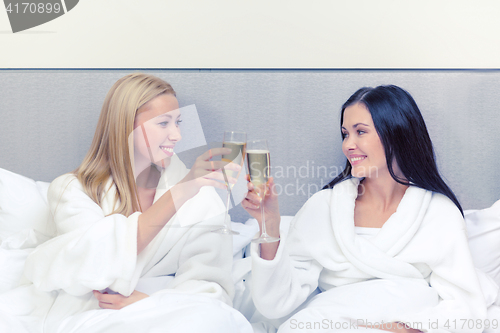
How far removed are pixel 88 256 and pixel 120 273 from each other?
0.31ft

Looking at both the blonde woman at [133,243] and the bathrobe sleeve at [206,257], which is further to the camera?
the bathrobe sleeve at [206,257]

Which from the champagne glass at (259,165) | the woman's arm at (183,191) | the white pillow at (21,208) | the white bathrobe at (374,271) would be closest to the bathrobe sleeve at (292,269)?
the white bathrobe at (374,271)

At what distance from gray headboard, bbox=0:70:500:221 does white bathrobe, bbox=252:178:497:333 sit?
1.24 feet

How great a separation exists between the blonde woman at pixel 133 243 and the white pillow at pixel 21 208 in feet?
0.83

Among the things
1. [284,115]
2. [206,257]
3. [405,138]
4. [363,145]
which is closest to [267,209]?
[206,257]

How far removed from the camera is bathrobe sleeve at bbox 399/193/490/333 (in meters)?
1.02

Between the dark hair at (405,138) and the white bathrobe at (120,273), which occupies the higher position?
the dark hair at (405,138)

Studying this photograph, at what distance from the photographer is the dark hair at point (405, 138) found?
120cm

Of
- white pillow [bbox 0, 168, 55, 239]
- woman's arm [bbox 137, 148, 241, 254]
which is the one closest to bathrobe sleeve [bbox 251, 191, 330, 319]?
woman's arm [bbox 137, 148, 241, 254]

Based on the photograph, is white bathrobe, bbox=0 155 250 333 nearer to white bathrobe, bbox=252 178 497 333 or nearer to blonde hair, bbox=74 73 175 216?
blonde hair, bbox=74 73 175 216

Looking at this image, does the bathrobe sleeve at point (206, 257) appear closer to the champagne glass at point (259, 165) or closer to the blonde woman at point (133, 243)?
the blonde woman at point (133, 243)
